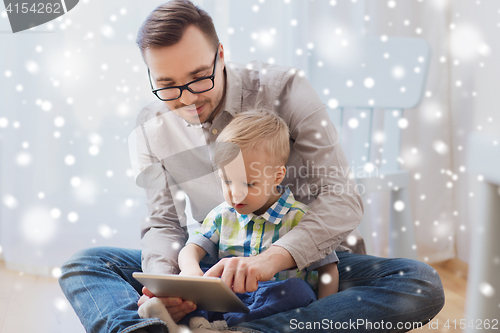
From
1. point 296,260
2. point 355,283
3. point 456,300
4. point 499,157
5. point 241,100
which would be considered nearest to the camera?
point 499,157

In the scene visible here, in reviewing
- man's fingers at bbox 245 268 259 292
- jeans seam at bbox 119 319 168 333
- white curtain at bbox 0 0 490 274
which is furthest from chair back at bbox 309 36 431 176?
jeans seam at bbox 119 319 168 333

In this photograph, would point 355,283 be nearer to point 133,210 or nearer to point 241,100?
point 241,100

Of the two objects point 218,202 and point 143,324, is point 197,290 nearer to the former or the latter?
point 143,324

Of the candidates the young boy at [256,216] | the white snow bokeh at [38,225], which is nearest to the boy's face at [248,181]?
the young boy at [256,216]

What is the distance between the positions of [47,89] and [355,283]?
1251 millimetres

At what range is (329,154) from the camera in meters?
0.97

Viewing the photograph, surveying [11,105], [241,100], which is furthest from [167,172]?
[11,105]

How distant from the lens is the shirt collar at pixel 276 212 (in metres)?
0.90

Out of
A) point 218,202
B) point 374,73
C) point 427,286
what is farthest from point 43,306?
point 374,73

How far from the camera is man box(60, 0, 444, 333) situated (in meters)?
0.79

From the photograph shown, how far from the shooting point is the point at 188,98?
0.95m

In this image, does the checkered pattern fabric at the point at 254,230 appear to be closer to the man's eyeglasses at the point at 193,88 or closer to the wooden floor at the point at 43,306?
the man's eyeglasses at the point at 193,88

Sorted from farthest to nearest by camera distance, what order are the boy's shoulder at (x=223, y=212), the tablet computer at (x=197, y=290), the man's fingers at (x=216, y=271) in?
the boy's shoulder at (x=223, y=212), the man's fingers at (x=216, y=271), the tablet computer at (x=197, y=290)

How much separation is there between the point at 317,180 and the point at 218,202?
0.28 m
